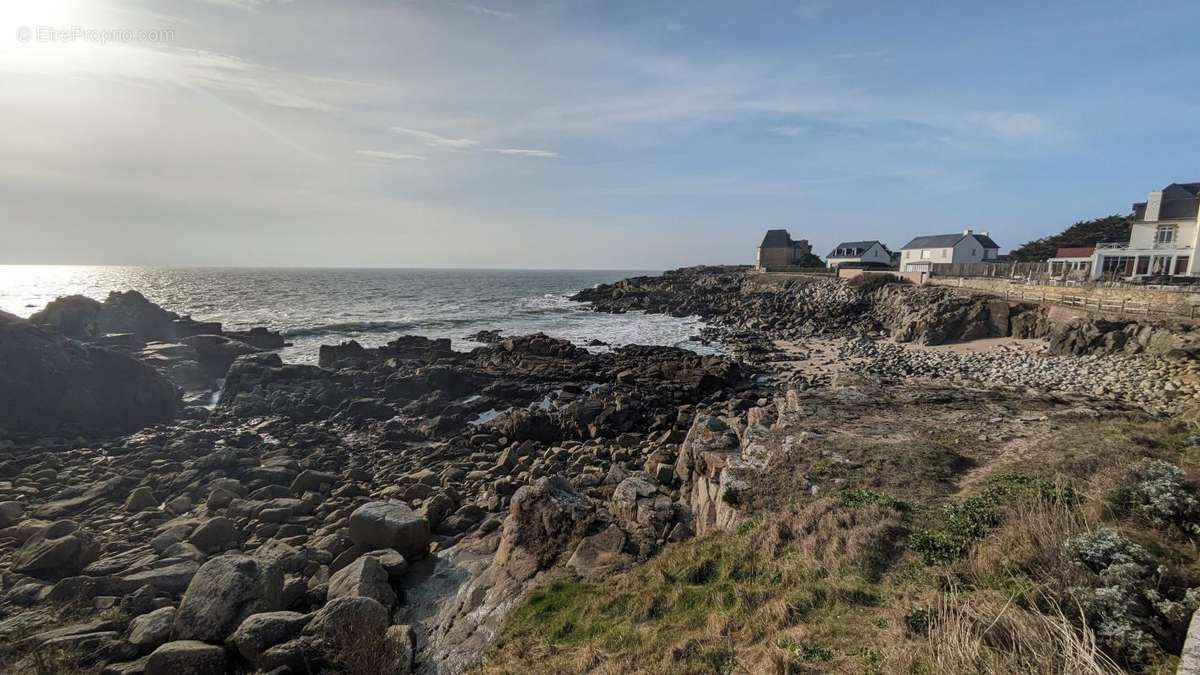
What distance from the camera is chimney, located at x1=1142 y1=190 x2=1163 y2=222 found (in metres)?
37.2

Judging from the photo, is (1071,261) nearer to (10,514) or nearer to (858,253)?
(858,253)

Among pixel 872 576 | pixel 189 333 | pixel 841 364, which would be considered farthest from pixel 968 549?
pixel 189 333

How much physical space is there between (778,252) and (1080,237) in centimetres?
3576

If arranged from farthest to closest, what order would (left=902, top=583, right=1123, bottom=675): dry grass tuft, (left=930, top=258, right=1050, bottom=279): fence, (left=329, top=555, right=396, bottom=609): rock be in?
(left=930, top=258, right=1050, bottom=279): fence < (left=329, top=555, right=396, bottom=609): rock < (left=902, top=583, right=1123, bottom=675): dry grass tuft

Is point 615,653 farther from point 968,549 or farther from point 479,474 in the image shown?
point 479,474

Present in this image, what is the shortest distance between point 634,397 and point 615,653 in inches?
675

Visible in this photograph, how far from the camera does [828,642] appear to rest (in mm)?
5520

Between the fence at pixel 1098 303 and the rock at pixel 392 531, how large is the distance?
33973 millimetres

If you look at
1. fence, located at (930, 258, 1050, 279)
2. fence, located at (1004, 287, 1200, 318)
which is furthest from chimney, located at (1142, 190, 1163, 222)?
fence, located at (1004, 287, 1200, 318)

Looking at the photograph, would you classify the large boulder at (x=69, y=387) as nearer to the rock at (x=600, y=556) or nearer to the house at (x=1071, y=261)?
the rock at (x=600, y=556)

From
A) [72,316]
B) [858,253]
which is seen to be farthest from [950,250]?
[72,316]

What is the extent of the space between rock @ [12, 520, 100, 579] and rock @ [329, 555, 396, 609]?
5662 millimetres

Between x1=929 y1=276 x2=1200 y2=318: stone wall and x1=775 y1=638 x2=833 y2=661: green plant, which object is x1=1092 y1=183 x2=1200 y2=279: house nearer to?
x1=929 y1=276 x2=1200 y2=318: stone wall

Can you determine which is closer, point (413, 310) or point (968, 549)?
point (968, 549)
